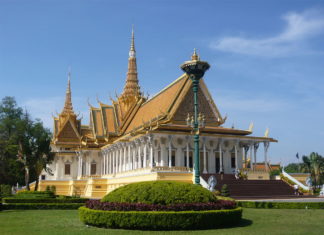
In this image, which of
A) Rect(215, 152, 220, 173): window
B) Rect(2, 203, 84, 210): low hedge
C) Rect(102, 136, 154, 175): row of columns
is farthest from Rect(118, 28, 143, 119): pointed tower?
Rect(2, 203, 84, 210): low hedge

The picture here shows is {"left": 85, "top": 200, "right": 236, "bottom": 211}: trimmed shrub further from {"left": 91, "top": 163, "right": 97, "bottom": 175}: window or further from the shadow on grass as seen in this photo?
{"left": 91, "top": 163, "right": 97, "bottom": 175}: window

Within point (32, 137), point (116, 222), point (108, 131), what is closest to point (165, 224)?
point (116, 222)

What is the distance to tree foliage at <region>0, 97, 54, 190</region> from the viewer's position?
38531 mm

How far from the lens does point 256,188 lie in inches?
1112

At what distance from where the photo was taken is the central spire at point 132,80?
175 feet

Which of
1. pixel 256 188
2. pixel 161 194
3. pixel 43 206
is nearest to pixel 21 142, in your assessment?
pixel 43 206

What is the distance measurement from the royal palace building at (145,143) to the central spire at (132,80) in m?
0.14

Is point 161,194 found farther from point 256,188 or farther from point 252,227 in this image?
point 256,188

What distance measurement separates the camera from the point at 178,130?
32.2 m

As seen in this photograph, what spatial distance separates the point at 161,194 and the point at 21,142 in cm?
3399

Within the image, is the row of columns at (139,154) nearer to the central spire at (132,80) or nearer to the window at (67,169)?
the window at (67,169)

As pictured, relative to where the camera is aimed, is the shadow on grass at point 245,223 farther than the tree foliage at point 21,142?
No

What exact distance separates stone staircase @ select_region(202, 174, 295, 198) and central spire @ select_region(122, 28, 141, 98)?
25567mm

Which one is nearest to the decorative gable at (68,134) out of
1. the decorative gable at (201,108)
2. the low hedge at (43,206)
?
the decorative gable at (201,108)
